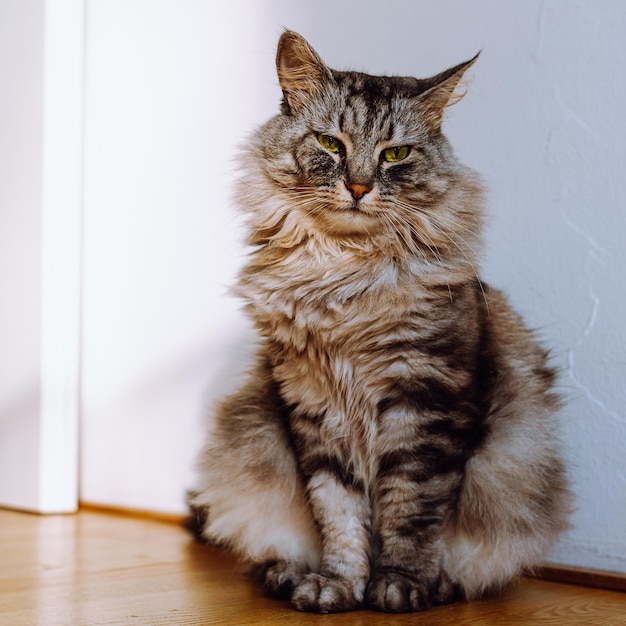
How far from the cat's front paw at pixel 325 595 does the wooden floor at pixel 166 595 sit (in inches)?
0.7

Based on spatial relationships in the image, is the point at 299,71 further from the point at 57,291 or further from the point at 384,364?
the point at 57,291

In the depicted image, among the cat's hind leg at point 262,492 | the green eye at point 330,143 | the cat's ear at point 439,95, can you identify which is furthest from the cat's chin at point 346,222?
the cat's hind leg at point 262,492

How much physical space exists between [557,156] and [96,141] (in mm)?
1423

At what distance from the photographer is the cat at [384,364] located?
4.61 ft

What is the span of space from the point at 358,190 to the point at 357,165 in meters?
0.05

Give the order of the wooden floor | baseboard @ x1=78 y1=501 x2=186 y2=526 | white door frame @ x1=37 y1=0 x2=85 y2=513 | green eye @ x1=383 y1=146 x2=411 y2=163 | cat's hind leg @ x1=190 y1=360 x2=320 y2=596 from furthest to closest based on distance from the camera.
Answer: white door frame @ x1=37 y1=0 x2=85 y2=513
baseboard @ x1=78 y1=501 x2=186 y2=526
cat's hind leg @ x1=190 y1=360 x2=320 y2=596
green eye @ x1=383 y1=146 x2=411 y2=163
the wooden floor

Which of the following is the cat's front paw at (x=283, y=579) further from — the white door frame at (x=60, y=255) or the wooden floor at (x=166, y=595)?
the white door frame at (x=60, y=255)

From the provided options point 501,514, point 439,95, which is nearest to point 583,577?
point 501,514

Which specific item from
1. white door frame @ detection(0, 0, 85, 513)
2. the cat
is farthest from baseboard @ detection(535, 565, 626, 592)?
white door frame @ detection(0, 0, 85, 513)

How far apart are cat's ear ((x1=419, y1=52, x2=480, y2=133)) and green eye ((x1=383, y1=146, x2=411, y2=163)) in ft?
0.27

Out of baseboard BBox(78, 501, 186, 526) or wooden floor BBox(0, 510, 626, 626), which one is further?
baseboard BBox(78, 501, 186, 526)

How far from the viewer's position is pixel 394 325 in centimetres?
141

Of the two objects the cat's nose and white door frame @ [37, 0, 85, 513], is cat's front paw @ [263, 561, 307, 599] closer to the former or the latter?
the cat's nose

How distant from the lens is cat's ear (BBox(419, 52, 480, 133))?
145 centimetres
